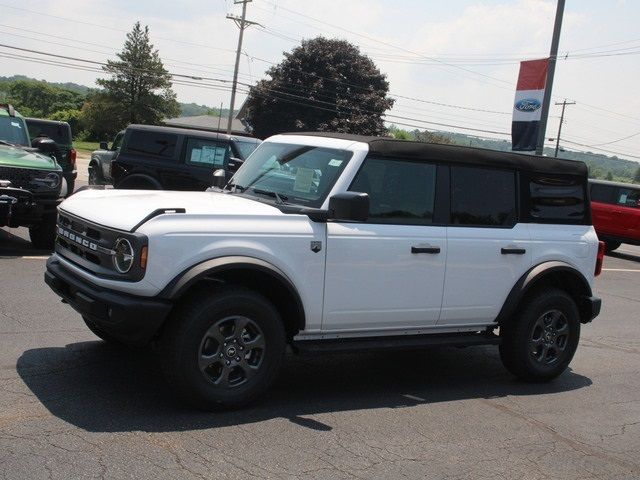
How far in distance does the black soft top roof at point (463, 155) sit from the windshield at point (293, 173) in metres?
0.25

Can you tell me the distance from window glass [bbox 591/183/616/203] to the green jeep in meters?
15.9

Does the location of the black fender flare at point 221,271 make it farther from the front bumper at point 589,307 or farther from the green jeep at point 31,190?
the green jeep at point 31,190

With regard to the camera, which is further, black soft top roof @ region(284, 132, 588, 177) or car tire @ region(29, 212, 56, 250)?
car tire @ region(29, 212, 56, 250)

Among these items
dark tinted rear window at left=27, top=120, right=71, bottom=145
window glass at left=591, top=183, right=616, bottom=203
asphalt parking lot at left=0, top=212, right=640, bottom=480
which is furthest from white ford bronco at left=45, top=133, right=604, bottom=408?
window glass at left=591, top=183, right=616, bottom=203

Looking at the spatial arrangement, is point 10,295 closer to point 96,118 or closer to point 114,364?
point 114,364

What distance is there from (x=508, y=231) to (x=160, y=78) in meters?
83.4

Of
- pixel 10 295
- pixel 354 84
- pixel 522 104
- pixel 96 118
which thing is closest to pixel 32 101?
pixel 96 118

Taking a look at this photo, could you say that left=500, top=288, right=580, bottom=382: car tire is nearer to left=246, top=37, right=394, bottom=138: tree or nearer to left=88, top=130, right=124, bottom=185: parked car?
left=88, top=130, right=124, bottom=185: parked car

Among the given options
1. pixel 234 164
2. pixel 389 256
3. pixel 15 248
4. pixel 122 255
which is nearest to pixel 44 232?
pixel 15 248

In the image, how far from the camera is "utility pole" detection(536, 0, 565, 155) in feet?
66.9

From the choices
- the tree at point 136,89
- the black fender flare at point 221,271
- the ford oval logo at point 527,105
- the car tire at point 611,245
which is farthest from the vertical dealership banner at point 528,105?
the tree at point 136,89

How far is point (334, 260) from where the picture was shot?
5.36 meters

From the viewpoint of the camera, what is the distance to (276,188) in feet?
19.2

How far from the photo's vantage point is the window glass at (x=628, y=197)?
2133cm
